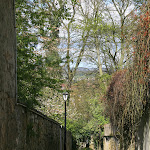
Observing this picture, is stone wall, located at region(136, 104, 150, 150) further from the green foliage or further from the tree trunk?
the tree trunk

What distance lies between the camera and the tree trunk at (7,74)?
4.45 meters

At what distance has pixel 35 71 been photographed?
8.93 metres

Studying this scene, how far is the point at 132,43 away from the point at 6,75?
4025 millimetres

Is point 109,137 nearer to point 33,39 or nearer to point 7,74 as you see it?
point 33,39

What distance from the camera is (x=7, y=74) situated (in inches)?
189

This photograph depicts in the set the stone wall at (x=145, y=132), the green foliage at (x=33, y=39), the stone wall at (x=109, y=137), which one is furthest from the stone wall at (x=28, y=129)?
the stone wall at (x=109, y=137)

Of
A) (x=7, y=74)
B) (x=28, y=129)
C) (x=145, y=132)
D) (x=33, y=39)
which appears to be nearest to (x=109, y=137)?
(x=145, y=132)

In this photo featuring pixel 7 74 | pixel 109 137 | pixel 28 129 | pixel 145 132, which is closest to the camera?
pixel 7 74

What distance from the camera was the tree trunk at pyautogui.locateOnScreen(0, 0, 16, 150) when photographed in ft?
14.6

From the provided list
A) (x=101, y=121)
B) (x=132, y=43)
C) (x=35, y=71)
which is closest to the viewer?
(x=132, y=43)

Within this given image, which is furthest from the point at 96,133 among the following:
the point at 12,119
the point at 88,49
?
the point at 12,119

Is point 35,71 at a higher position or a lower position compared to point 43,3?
lower

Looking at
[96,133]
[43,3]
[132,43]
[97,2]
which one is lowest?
[96,133]

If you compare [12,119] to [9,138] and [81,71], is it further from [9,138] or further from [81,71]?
[81,71]
